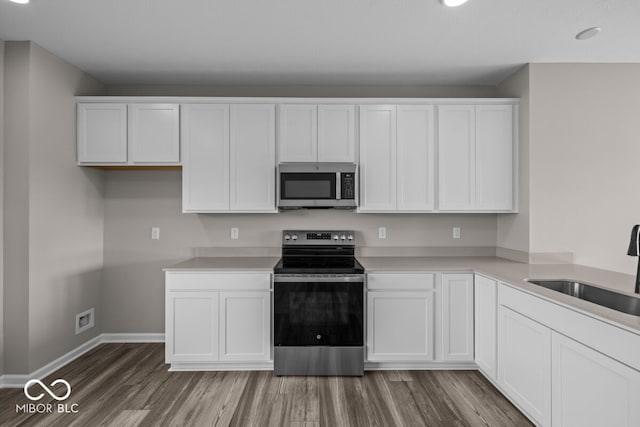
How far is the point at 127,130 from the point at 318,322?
2368 millimetres

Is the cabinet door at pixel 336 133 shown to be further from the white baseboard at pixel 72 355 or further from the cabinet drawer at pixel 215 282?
the white baseboard at pixel 72 355

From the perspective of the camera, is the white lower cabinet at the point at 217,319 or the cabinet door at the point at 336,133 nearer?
the white lower cabinet at the point at 217,319

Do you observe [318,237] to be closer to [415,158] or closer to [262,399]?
[415,158]

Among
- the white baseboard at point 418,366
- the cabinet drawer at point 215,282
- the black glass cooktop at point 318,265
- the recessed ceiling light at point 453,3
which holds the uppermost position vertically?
the recessed ceiling light at point 453,3

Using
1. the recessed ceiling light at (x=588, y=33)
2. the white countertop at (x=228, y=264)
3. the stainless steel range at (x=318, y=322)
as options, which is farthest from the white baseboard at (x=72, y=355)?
the recessed ceiling light at (x=588, y=33)

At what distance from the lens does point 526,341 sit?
2160mm

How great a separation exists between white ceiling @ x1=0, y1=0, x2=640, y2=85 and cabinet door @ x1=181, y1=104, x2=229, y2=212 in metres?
0.39

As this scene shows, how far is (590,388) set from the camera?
5.42 feet

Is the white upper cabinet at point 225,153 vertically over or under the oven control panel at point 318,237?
over

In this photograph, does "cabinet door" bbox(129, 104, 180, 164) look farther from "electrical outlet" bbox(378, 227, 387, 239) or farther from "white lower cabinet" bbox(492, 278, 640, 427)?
"white lower cabinet" bbox(492, 278, 640, 427)

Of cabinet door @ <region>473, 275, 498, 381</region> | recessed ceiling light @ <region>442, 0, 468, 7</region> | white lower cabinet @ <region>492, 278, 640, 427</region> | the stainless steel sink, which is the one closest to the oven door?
cabinet door @ <region>473, 275, 498, 381</region>

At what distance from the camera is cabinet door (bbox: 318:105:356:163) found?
10.5 ft

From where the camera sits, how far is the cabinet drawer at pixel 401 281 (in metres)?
2.87

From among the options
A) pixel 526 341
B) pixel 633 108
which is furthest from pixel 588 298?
pixel 633 108
